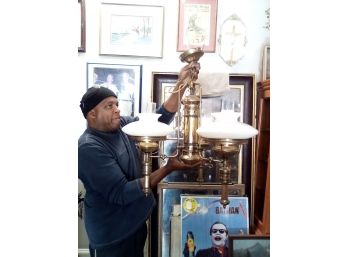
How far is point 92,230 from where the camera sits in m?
0.93

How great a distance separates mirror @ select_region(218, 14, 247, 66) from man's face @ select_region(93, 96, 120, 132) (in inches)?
24.3

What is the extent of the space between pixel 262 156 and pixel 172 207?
0.54 metres

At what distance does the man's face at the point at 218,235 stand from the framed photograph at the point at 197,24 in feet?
2.22

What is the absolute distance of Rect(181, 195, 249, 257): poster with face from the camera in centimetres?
102

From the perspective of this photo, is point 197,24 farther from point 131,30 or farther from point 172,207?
point 172,207

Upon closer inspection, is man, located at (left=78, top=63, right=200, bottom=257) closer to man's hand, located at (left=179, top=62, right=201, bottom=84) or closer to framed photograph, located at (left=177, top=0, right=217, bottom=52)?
man's hand, located at (left=179, top=62, right=201, bottom=84)

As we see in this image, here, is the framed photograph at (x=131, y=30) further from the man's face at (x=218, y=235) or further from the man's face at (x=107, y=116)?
the man's face at (x=218, y=235)

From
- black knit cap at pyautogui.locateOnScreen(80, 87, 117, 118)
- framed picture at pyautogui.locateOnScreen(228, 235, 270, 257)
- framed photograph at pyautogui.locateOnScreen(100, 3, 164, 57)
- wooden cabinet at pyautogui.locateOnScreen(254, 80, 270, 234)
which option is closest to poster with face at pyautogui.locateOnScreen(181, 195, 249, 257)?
framed picture at pyautogui.locateOnScreen(228, 235, 270, 257)

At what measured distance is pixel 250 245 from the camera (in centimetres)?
85

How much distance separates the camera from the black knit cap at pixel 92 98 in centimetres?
89
